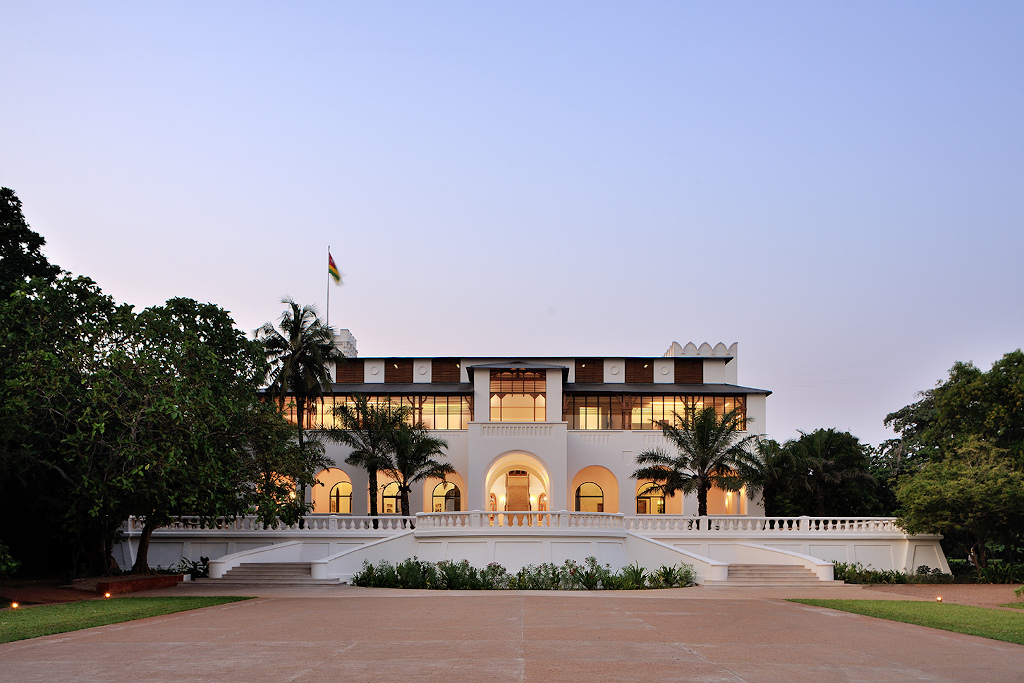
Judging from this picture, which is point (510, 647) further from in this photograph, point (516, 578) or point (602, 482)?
point (602, 482)

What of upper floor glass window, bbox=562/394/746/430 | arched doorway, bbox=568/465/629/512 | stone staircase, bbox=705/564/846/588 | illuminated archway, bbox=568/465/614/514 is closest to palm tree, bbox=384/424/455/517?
upper floor glass window, bbox=562/394/746/430

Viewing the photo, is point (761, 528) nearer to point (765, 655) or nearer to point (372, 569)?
point (372, 569)

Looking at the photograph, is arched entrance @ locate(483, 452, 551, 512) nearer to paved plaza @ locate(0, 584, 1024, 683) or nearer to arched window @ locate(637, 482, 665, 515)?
arched window @ locate(637, 482, 665, 515)

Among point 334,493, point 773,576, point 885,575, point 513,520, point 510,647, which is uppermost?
point 510,647

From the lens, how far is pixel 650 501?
47.0 meters

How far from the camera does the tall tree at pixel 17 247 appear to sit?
27156 mm

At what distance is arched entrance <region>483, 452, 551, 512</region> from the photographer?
4700 centimetres

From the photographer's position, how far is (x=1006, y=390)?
114ft

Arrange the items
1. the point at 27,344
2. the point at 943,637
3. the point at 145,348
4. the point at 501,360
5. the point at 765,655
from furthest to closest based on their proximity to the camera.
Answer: the point at 501,360 < the point at 145,348 < the point at 27,344 < the point at 943,637 < the point at 765,655

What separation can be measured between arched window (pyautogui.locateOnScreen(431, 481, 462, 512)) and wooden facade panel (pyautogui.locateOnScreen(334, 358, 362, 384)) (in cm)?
857

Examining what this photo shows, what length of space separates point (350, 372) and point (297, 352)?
38.8 ft

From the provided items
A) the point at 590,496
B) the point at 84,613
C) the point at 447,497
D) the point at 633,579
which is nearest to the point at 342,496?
the point at 447,497

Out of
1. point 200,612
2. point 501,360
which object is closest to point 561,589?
point 200,612

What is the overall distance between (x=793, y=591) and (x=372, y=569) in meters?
13.2
